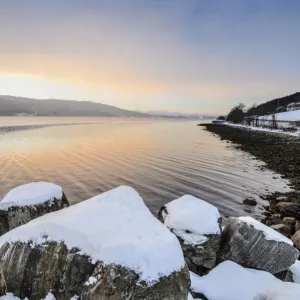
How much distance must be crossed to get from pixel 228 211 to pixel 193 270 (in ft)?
29.1

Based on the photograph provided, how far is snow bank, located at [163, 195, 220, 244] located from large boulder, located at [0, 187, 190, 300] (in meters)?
2.17

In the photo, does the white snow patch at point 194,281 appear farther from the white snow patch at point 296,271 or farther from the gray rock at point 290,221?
the gray rock at point 290,221

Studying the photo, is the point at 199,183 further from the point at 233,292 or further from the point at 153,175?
the point at 233,292

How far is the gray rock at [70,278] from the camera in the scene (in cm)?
470

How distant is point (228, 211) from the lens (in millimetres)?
15914

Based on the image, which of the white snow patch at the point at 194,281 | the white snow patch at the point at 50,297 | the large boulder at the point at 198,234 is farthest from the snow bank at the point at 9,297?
the large boulder at the point at 198,234

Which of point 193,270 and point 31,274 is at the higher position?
point 31,274

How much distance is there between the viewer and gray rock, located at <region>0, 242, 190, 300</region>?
4.70 metres

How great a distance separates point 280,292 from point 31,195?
20.7ft

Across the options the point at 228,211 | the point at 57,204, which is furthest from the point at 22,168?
the point at 57,204

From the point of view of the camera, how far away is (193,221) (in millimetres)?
7844

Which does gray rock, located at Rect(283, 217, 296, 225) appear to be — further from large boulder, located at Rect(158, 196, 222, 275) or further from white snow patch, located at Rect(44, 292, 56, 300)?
white snow patch, located at Rect(44, 292, 56, 300)

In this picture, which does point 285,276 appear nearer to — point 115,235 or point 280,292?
point 280,292

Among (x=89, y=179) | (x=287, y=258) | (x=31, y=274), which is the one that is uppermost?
(x=31, y=274)
